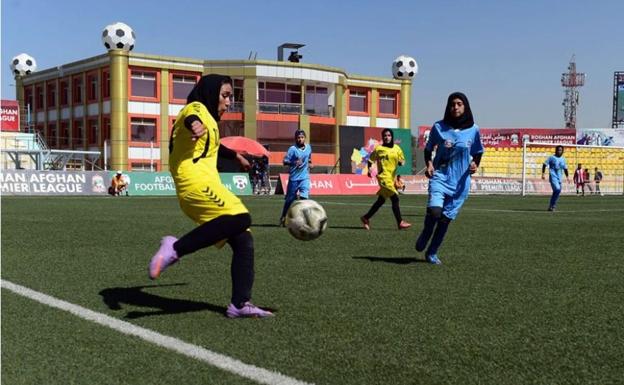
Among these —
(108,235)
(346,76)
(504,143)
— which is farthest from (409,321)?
(504,143)

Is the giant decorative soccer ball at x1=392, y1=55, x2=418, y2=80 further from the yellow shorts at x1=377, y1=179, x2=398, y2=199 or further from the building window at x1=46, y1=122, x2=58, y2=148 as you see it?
the yellow shorts at x1=377, y1=179, x2=398, y2=199

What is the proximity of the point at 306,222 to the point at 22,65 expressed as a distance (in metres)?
63.4

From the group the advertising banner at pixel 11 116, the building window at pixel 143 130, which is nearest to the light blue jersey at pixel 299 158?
the building window at pixel 143 130

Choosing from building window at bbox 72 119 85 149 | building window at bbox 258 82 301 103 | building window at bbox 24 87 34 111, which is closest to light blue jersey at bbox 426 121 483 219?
building window at bbox 258 82 301 103

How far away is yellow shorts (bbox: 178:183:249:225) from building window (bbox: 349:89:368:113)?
57.2 metres

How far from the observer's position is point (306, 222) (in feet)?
19.1

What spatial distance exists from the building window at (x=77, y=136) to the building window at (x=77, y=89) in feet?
5.86

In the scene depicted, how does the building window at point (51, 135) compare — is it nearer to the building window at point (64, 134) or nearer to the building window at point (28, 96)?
the building window at point (64, 134)

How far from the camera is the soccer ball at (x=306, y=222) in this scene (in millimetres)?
5824

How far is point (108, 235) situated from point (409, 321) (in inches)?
305

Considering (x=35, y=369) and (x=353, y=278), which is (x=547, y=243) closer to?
(x=353, y=278)

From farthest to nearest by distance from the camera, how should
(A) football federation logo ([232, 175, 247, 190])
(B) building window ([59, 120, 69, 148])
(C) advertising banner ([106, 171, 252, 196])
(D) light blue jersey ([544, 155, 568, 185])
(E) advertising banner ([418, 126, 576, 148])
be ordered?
(E) advertising banner ([418, 126, 576, 148]), (B) building window ([59, 120, 69, 148]), (A) football federation logo ([232, 175, 247, 190]), (C) advertising banner ([106, 171, 252, 196]), (D) light blue jersey ([544, 155, 568, 185])

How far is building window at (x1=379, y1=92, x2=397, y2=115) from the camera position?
207ft

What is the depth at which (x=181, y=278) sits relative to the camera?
22.0 ft
